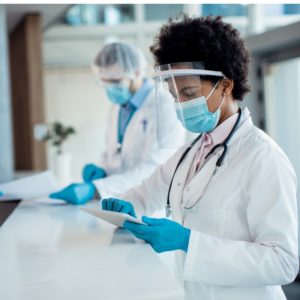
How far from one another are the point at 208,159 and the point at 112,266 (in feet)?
1.35

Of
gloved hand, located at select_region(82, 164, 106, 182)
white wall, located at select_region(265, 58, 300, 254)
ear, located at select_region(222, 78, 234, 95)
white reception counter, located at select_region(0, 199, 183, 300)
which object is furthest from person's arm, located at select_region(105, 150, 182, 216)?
white wall, located at select_region(265, 58, 300, 254)

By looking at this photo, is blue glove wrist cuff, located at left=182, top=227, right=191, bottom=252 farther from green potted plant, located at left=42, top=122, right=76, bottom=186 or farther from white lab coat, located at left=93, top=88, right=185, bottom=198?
green potted plant, located at left=42, top=122, right=76, bottom=186

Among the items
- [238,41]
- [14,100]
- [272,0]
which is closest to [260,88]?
[272,0]

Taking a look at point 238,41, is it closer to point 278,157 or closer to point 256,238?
point 278,157

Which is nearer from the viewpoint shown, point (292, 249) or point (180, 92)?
point (292, 249)

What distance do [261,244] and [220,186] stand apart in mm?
208

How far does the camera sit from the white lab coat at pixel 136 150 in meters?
2.28

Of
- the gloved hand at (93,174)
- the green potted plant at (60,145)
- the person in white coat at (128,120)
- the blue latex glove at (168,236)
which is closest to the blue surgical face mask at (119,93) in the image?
the person in white coat at (128,120)

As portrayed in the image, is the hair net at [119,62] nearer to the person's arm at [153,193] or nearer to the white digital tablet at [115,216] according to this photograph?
the person's arm at [153,193]

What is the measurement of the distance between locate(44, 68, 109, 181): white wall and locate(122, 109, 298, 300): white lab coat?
5345mm

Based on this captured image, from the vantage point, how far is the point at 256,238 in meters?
1.21

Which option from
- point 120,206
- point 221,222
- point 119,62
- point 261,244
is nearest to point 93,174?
point 119,62

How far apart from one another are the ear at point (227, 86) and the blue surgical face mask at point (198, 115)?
0.18 ft

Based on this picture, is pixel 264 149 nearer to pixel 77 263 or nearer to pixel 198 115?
pixel 198 115
